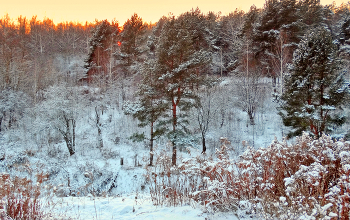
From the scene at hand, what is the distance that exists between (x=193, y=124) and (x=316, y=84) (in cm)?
1036

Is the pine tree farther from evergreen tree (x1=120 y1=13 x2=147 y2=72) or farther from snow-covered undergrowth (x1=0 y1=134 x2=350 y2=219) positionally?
evergreen tree (x1=120 y1=13 x2=147 y2=72)

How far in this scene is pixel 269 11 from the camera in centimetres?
2291

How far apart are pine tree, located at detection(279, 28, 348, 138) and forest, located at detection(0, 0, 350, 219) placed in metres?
0.07

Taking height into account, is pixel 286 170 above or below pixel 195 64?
below

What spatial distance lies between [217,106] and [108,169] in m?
11.4

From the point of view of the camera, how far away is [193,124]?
19.7 meters

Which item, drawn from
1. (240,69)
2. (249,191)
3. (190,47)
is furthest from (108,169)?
(240,69)

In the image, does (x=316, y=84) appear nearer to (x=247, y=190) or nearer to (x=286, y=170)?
(x=286, y=170)

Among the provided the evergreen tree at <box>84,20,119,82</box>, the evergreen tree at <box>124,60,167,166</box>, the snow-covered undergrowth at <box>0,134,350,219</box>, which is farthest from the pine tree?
the evergreen tree at <box>84,20,119,82</box>

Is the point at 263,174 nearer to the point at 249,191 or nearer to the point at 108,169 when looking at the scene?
the point at 249,191

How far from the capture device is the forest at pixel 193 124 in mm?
3605

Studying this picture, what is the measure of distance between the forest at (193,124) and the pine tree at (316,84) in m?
0.07

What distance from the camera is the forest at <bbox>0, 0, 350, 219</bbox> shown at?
3.61 m

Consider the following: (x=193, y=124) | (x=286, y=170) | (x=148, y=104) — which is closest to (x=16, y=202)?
(x=286, y=170)
